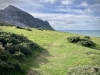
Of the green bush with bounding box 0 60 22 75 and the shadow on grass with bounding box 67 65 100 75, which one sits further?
the shadow on grass with bounding box 67 65 100 75

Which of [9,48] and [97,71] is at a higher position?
[9,48]

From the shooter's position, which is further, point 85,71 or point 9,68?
point 85,71

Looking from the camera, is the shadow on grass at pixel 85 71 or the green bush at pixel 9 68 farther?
the shadow on grass at pixel 85 71

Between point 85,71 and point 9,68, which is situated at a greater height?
point 9,68

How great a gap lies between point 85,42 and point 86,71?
29.4 meters

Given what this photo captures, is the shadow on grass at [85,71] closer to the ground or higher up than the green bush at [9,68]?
closer to the ground

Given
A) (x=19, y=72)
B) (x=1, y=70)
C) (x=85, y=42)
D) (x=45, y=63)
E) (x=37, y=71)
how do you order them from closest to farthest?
(x=1, y=70) < (x=19, y=72) < (x=37, y=71) < (x=45, y=63) < (x=85, y=42)

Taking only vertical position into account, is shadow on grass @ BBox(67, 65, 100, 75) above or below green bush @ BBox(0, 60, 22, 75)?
below

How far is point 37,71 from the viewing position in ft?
88.2

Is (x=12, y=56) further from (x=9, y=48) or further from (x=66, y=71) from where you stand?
(x=66, y=71)

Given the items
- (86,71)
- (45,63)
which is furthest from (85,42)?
(86,71)

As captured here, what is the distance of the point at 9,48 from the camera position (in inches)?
1329

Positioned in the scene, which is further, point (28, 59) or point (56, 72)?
point (28, 59)

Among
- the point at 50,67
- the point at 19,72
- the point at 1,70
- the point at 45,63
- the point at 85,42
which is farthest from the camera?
the point at 85,42
